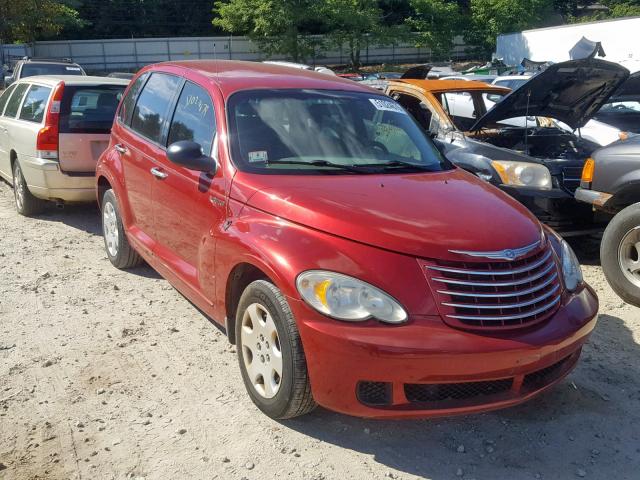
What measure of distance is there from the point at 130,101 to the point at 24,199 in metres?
2.94

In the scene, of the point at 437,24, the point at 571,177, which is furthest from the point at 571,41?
the point at 571,177

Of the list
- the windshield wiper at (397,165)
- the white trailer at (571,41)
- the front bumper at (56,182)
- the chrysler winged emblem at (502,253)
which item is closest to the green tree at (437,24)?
the white trailer at (571,41)

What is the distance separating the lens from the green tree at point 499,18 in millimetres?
41156

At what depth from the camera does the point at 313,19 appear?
137 feet

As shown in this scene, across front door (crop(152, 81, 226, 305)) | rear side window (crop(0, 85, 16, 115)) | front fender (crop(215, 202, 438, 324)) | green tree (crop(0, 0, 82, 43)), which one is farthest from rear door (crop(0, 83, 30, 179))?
green tree (crop(0, 0, 82, 43))

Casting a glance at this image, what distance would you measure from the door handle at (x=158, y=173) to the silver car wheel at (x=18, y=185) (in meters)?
3.80

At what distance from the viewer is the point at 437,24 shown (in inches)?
1687

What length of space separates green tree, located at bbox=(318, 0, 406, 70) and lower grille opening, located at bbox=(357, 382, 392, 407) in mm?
39871

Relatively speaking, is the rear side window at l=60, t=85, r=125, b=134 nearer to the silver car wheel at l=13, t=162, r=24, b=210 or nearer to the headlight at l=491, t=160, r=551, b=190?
the silver car wheel at l=13, t=162, r=24, b=210

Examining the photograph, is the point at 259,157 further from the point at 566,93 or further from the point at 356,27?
the point at 356,27

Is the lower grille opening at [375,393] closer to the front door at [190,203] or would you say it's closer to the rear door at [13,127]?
the front door at [190,203]

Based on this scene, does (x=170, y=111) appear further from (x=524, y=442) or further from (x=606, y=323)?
(x=606, y=323)

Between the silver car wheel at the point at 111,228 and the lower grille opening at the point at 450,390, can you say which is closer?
the lower grille opening at the point at 450,390

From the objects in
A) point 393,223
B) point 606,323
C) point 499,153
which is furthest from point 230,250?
point 499,153
